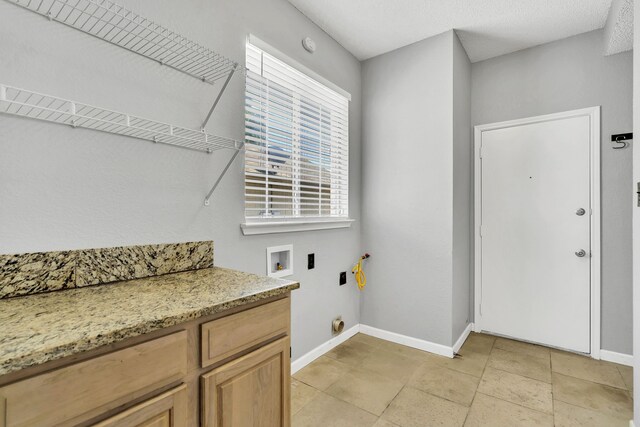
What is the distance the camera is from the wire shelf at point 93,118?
1.05 meters

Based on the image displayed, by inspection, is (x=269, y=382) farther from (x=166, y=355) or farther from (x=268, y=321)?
(x=166, y=355)

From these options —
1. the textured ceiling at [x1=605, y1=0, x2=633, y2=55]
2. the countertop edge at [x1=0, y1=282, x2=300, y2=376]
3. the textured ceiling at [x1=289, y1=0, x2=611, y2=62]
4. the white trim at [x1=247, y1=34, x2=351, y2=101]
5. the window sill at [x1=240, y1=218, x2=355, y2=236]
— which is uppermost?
the textured ceiling at [x1=289, y1=0, x2=611, y2=62]

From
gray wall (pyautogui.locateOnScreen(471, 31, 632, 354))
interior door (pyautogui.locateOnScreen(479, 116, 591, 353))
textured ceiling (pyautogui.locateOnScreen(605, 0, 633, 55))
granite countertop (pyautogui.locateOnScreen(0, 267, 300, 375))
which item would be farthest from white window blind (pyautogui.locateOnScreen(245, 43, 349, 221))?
textured ceiling (pyautogui.locateOnScreen(605, 0, 633, 55))

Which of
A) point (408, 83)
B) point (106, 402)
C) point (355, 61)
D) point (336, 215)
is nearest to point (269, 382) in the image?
point (106, 402)

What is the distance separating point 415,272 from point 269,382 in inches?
72.8

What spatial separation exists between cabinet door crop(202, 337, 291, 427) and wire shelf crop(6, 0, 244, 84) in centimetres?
128

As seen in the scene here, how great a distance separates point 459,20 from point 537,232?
1888 millimetres

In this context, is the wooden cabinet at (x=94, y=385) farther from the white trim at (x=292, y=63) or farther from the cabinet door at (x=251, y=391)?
the white trim at (x=292, y=63)

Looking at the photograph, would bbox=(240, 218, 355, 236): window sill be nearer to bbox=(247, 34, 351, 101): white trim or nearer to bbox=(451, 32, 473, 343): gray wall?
bbox=(451, 32, 473, 343): gray wall

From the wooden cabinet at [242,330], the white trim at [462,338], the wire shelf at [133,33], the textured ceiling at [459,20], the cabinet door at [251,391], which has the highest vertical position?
the textured ceiling at [459,20]

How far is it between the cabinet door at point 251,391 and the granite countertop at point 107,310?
0.72 feet

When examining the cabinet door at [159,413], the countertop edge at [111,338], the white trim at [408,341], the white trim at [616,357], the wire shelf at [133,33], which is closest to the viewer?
the countertop edge at [111,338]

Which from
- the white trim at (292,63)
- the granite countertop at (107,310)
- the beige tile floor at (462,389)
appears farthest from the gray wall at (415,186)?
the granite countertop at (107,310)

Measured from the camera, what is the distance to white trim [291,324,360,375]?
90.3 inches
